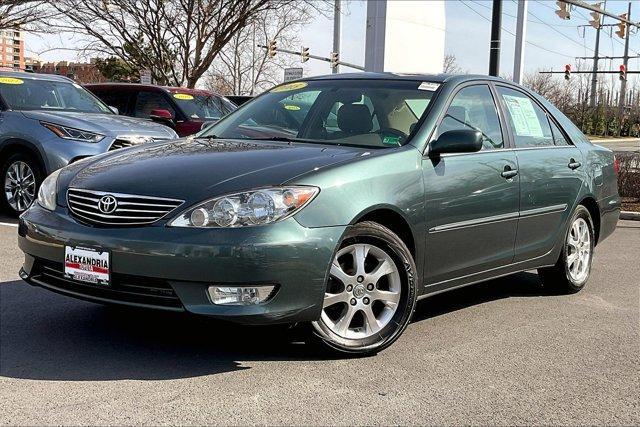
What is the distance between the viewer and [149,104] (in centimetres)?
1213

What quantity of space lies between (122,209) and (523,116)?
310 cm

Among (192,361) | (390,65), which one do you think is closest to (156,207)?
(192,361)

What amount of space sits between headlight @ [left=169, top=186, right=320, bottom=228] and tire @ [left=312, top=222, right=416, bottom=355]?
0.39 metres

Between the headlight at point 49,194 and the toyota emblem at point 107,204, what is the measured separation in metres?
0.45

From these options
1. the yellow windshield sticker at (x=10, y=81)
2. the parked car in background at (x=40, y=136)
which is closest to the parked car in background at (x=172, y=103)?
the parked car in background at (x=40, y=136)

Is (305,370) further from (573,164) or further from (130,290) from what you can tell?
(573,164)

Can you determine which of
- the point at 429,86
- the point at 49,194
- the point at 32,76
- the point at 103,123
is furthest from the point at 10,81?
the point at 429,86

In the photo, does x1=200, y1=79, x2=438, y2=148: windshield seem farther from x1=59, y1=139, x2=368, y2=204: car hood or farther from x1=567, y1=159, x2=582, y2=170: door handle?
x1=567, y1=159, x2=582, y2=170: door handle

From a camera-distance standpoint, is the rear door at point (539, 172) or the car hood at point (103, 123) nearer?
the rear door at point (539, 172)

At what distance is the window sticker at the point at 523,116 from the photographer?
216 inches

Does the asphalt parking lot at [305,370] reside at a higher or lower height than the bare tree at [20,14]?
lower

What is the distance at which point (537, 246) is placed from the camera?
546 centimetres

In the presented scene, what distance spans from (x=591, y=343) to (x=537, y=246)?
3.24ft

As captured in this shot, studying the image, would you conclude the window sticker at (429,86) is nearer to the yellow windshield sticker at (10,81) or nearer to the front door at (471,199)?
the front door at (471,199)
